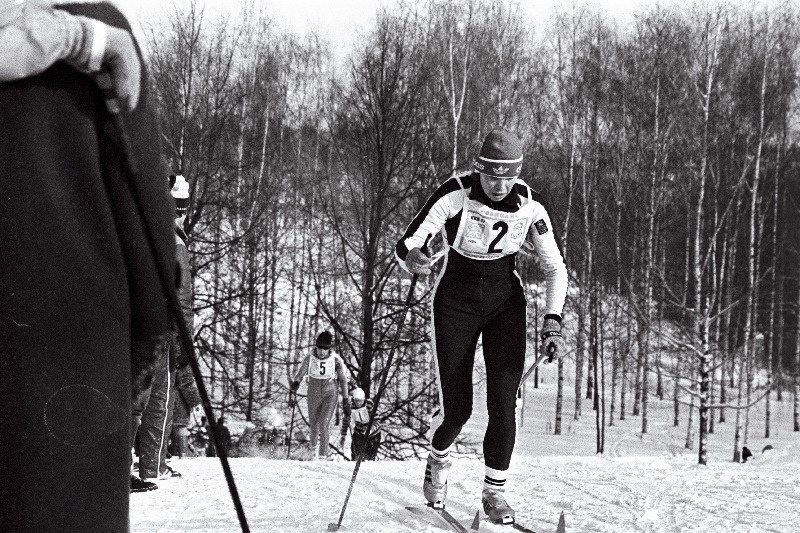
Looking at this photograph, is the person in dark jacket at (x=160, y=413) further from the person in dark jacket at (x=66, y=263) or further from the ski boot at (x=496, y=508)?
the person in dark jacket at (x=66, y=263)

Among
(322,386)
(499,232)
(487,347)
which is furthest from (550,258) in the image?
(322,386)

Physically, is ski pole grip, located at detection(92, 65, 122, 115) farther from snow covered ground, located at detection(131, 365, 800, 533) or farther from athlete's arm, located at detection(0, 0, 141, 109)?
snow covered ground, located at detection(131, 365, 800, 533)

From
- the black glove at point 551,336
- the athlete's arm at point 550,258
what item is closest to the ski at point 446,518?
the black glove at point 551,336

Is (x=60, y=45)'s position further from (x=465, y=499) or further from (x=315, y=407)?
(x=315, y=407)

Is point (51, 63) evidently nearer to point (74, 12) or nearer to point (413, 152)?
point (74, 12)

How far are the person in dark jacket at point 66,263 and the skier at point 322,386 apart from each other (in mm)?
9927

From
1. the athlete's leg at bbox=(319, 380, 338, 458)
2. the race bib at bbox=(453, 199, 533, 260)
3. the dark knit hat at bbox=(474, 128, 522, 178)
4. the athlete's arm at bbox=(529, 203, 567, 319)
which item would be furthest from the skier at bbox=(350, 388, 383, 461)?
the dark knit hat at bbox=(474, 128, 522, 178)

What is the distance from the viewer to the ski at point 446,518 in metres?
4.23

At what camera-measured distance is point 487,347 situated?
4680mm

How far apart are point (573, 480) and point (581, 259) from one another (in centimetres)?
2446

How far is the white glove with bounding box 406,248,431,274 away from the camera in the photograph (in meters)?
4.49

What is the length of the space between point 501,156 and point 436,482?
6.27 ft

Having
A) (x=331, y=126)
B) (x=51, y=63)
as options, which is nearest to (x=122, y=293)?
(x=51, y=63)

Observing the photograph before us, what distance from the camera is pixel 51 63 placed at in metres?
1.47
